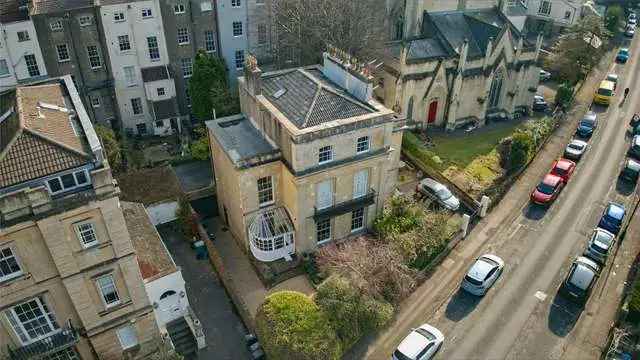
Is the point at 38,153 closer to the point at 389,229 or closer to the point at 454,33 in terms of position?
the point at 389,229

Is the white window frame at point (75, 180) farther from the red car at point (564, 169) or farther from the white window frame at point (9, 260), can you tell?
the red car at point (564, 169)

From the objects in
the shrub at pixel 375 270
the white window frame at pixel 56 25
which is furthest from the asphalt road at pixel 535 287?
the white window frame at pixel 56 25

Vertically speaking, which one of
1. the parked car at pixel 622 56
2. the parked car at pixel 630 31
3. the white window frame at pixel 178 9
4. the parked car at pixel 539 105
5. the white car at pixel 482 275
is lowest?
the white car at pixel 482 275

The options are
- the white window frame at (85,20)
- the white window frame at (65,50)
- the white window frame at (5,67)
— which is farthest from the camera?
the white window frame at (65,50)

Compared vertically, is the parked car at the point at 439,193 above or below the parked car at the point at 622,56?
below

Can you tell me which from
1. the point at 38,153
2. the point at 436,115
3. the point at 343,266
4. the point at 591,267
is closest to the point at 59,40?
the point at 38,153

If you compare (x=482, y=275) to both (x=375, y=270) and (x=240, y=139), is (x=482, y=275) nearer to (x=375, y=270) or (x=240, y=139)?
(x=375, y=270)
